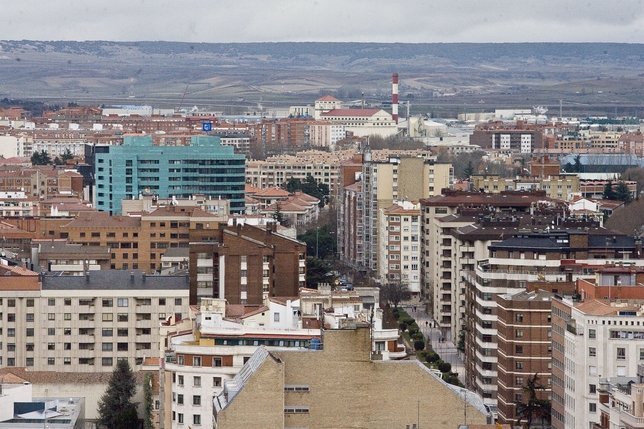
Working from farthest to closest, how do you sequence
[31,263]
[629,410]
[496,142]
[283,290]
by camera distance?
[496,142] → [31,263] → [283,290] → [629,410]

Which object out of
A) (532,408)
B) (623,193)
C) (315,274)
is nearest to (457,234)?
(315,274)

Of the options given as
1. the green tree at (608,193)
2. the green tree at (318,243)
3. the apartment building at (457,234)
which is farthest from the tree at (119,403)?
the green tree at (608,193)

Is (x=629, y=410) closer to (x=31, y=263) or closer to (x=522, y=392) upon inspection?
(x=522, y=392)

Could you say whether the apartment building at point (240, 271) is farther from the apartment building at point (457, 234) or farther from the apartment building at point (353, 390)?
the apartment building at point (353, 390)

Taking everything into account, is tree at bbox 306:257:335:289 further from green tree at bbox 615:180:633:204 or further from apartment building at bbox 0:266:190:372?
green tree at bbox 615:180:633:204

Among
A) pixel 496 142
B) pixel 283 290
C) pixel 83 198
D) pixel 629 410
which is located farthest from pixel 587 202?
pixel 496 142

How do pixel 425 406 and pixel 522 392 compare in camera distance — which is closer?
pixel 425 406

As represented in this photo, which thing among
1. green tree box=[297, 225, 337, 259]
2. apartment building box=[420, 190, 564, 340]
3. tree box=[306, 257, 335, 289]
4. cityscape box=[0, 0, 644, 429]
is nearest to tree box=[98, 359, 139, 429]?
cityscape box=[0, 0, 644, 429]
